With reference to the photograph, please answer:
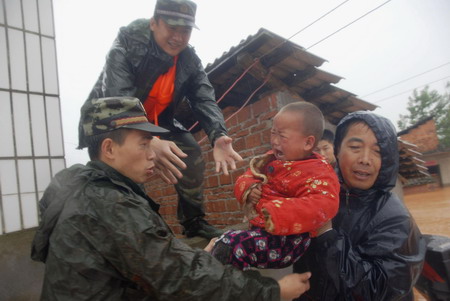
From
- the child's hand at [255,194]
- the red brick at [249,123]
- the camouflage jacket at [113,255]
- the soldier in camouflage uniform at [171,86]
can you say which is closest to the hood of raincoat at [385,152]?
the child's hand at [255,194]

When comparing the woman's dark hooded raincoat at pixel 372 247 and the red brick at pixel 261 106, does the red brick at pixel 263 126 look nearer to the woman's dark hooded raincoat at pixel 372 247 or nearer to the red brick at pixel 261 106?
the red brick at pixel 261 106

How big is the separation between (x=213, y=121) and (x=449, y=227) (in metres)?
9.22

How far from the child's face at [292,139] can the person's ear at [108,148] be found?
0.88 metres

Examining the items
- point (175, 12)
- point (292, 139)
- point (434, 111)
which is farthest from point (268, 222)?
point (434, 111)

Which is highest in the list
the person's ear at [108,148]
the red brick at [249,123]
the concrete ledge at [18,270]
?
the red brick at [249,123]

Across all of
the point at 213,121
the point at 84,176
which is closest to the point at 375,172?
the point at 213,121

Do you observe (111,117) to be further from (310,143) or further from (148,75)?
(310,143)

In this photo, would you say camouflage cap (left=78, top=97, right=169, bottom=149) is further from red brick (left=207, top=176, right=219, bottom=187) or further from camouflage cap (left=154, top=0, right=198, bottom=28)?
red brick (left=207, top=176, right=219, bottom=187)

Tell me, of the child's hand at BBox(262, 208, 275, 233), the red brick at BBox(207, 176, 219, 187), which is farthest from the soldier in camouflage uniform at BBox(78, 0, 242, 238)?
the red brick at BBox(207, 176, 219, 187)

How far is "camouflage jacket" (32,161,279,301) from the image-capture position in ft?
3.22

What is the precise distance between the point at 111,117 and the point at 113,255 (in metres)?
0.62

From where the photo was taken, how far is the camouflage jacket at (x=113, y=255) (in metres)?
0.98

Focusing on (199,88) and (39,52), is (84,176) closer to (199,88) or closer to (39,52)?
(199,88)

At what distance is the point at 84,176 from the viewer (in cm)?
111
